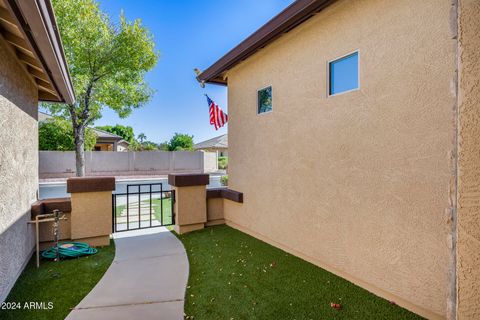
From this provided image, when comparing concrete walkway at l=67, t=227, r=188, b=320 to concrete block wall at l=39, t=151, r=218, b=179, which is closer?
concrete walkway at l=67, t=227, r=188, b=320

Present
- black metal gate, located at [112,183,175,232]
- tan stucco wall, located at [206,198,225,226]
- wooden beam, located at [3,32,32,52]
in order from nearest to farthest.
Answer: wooden beam, located at [3,32,32,52] → black metal gate, located at [112,183,175,232] → tan stucco wall, located at [206,198,225,226]

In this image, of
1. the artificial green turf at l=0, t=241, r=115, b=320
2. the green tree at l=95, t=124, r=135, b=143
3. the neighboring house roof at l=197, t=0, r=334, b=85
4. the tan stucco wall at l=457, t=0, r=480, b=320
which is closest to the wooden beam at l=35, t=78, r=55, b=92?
the artificial green turf at l=0, t=241, r=115, b=320

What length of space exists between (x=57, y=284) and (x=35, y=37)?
3.61m

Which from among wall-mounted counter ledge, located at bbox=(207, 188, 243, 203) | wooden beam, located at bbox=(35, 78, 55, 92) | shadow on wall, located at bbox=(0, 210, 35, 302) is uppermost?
wooden beam, located at bbox=(35, 78, 55, 92)

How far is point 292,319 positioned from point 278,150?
3344 mm

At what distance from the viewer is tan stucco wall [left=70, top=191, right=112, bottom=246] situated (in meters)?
5.80

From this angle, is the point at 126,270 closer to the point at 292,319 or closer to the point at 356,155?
the point at 292,319

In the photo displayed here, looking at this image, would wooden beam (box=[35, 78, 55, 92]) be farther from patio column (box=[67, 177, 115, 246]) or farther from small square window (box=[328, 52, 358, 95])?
small square window (box=[328, 52, 358, 95])

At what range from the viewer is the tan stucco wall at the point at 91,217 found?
229 inches

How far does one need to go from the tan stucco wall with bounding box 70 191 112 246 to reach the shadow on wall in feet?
2.65

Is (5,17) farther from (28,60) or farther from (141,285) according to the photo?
(141,285)

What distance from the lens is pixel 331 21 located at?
4508 millimetres

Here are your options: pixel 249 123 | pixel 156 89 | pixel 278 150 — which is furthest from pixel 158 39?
pixel 278 150

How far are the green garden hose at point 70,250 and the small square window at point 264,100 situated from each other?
4860 millimetres
